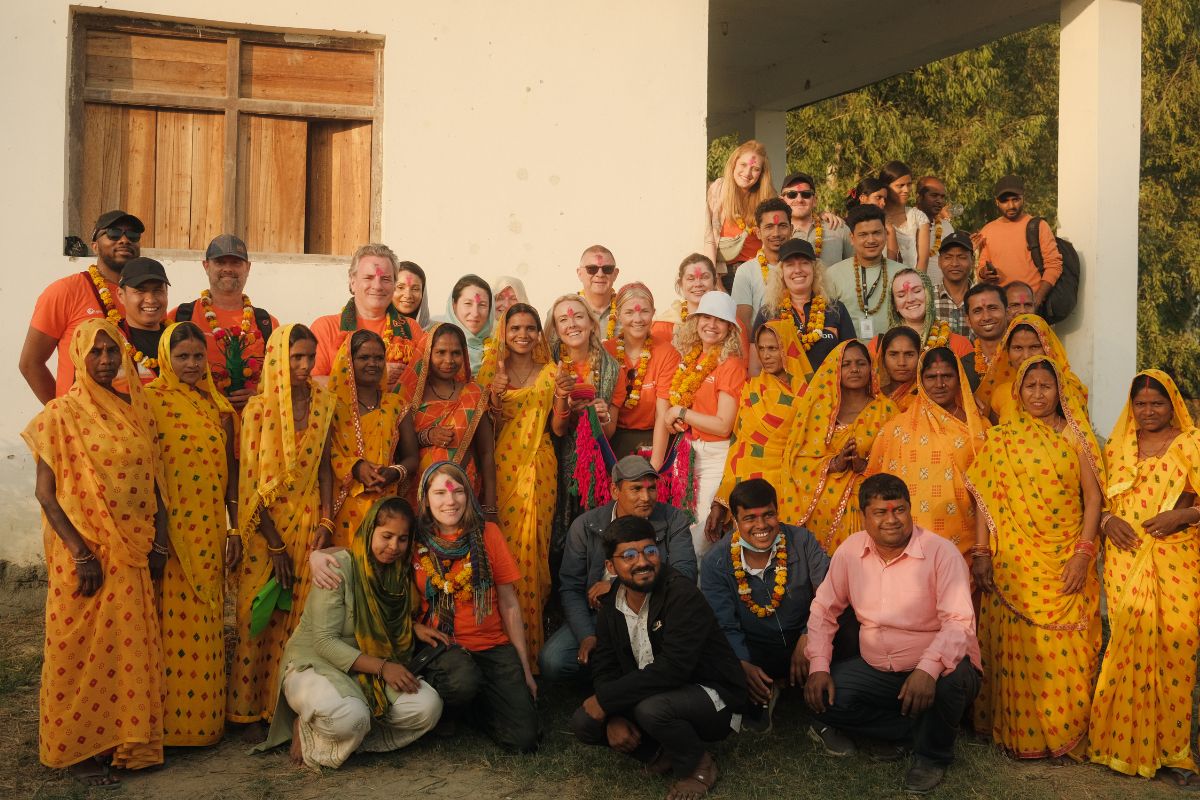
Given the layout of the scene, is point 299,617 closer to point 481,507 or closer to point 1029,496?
point 481,507

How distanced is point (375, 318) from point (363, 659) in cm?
197

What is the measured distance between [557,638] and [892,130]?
1251 centimetres

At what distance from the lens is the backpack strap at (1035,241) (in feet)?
26.7

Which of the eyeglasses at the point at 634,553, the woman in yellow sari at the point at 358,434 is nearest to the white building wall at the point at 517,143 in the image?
the woman in yellow sari at the point at 358,434

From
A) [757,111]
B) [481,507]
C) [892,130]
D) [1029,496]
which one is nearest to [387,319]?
[481,507]

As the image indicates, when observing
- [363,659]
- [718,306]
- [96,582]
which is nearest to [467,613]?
[363,659]

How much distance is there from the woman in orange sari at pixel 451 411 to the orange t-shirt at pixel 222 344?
2.42 ft

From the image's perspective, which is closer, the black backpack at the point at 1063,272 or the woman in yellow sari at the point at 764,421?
the woman in yellow sari at the point at 764,421

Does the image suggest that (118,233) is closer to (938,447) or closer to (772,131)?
(938,447)

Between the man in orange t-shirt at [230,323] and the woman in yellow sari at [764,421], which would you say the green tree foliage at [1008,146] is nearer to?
the woman in yellow sari at [764,421]

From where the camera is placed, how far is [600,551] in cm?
564

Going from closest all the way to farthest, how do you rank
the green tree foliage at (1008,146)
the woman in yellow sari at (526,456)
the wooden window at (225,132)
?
1. the woman in yellow sari at (526,456)
2. the wooden window at (225,132)
3. the green tree foliage at (1008,146)

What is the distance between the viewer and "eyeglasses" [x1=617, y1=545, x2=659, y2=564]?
4.94m

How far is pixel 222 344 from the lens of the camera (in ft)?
19.2
